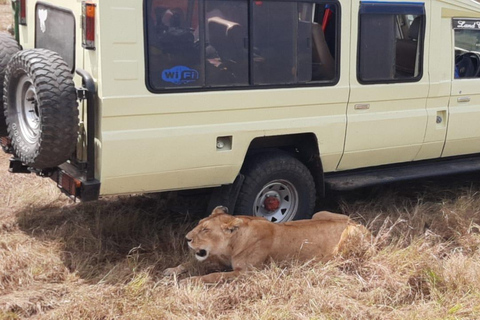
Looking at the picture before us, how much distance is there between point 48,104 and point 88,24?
1.93 feet

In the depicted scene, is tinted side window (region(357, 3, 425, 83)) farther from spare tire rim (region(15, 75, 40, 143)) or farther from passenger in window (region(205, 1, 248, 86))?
spare tire rim (region(15, 75, 40, 143))

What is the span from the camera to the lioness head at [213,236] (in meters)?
4.86

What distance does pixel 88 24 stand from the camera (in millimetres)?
4715

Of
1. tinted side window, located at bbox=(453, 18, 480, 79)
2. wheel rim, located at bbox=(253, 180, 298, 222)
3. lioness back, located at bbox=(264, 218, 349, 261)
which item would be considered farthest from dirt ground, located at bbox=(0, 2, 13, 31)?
lioness back, located at bbox=(264, 218, 349, 261)

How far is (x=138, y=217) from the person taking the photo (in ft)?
19.5

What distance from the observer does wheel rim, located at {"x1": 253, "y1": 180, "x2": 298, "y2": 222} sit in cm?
574

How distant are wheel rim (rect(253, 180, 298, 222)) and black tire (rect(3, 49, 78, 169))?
1648mm

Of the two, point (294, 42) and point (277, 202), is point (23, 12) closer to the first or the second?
point (294, 42)

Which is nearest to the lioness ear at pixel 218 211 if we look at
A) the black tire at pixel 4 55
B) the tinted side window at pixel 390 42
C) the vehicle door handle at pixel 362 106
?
the vehicle door handle at pixel 362 106

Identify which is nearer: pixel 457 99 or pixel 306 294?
pixel 306 294

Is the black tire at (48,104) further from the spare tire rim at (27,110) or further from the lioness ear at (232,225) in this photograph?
the lioness ear at (232,225)

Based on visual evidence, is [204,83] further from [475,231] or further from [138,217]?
[475,231]

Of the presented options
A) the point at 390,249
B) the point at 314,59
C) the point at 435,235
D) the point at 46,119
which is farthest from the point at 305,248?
the point at 46,119

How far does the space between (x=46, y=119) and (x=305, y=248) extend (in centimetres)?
197
